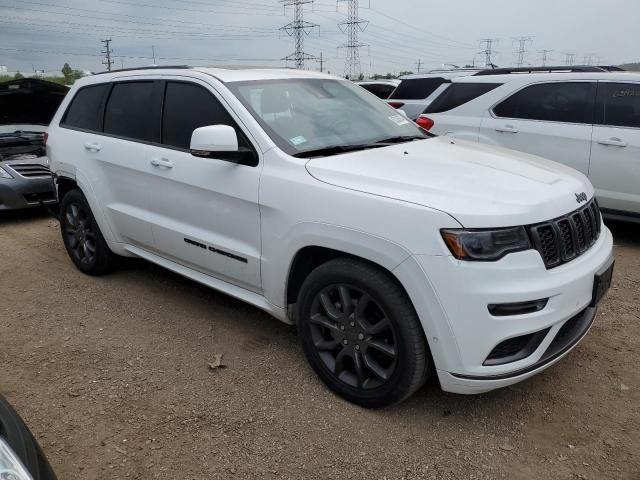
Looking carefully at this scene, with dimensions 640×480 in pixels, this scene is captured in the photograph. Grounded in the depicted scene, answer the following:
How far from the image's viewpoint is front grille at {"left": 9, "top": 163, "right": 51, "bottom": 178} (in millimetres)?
7191

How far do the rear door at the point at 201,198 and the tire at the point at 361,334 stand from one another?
0.52 meters

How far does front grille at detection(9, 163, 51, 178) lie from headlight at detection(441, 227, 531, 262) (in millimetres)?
6419

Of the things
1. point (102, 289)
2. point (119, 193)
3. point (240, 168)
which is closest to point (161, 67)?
point (119, 193)

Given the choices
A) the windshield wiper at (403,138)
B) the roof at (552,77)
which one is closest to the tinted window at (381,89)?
the roof at (552,77)

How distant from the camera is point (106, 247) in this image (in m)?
4.80

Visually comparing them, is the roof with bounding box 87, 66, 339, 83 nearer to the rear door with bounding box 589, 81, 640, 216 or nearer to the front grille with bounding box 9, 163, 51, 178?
the rear door with bounding box 589, 81, 640, 216

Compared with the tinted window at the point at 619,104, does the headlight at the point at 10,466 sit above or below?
below

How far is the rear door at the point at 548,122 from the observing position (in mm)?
5738

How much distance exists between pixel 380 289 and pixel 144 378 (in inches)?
63.6

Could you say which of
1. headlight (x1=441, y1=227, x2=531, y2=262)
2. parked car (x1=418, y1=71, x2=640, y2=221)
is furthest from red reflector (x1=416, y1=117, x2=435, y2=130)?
headlight (x1=441, y1=227, x2=531, y2=262)

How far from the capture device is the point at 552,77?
19.7 feet

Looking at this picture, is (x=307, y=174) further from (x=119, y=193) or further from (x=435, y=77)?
(x=435, y=77)

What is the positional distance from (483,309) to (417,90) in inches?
324

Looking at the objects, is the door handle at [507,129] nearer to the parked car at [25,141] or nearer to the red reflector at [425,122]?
the red reflector at [425,122]
